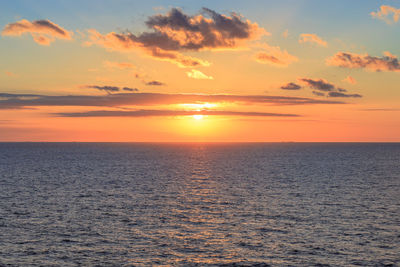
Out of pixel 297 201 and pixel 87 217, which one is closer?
pixel 87 217

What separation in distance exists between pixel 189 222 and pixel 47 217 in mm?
19695

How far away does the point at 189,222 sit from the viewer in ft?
168

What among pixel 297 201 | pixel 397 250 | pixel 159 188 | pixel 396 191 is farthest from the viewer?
pixel 159 188

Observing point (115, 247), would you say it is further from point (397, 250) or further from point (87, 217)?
point (397, 250)

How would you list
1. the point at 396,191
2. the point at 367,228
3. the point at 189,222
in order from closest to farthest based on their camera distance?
the point at 367,228 → the point at 189,222 → the point at 396,191

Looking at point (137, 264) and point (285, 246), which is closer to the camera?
point (137, 264)

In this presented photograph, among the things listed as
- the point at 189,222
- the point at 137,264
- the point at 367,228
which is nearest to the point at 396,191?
the point at 367,228

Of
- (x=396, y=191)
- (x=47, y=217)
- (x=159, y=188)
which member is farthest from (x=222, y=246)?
(x=396, y=191)

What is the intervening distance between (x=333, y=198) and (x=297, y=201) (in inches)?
321

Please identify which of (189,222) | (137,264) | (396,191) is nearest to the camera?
(137,264)

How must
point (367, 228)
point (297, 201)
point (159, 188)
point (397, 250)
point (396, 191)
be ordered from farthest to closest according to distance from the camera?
point (159, 188)
point (396, 191)
point (297, 201)
point (367, 228)
point (397, 250)

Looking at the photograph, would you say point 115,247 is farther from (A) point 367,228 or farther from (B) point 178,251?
(A) point 367,228

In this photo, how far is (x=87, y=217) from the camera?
2116 inches

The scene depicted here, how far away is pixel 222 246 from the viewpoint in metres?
40.8
